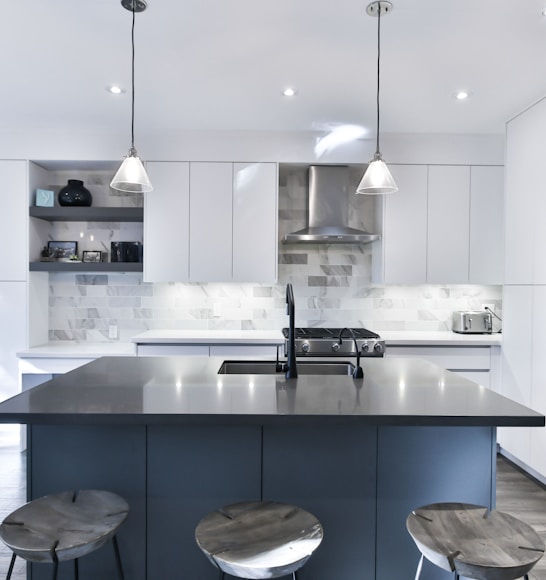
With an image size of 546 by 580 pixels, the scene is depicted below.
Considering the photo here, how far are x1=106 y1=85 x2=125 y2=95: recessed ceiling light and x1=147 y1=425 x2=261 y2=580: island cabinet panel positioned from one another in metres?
2.37

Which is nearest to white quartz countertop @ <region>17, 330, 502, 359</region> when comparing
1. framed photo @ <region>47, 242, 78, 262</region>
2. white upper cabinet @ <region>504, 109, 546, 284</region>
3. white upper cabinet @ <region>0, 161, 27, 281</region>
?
white upper cabinet @ <region>504, 109, 546, 284</region>

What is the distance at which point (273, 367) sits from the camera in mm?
2453

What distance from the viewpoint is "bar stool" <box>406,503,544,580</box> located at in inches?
47.4

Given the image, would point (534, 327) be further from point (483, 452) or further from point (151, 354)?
point (151, 354)

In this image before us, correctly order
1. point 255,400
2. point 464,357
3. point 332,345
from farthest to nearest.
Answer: point 464,357 < point 332,345 < point 255,400

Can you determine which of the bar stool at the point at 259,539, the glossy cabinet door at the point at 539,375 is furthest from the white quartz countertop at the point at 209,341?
the bar stool at the point at 259,539

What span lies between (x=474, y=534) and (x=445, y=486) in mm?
423

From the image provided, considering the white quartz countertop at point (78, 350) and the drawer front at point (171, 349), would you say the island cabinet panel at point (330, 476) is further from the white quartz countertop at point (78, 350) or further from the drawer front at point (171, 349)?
the white quartz countertop at point (78, 350)

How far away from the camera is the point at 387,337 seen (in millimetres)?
3859

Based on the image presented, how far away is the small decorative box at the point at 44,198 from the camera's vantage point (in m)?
3.88

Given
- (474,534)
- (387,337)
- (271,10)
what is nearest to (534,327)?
(387,337)

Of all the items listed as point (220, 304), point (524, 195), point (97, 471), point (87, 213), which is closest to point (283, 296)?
point (220, 304)

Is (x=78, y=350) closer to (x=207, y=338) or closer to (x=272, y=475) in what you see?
(x=207, y=338)

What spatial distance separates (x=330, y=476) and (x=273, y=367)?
0.80 m
